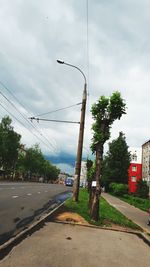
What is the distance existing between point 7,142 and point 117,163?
2654 centimetres

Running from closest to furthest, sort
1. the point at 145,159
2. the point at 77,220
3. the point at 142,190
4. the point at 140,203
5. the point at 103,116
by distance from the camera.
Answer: the point at 77,220
the point at 103,116
the point at 140,203
the point at 142,190
the point at 145,159

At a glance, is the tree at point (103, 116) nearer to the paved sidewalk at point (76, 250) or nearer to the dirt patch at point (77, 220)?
the dirt patch at point (77, 220)

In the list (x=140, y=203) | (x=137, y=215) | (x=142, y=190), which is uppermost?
(x=142, y=190)

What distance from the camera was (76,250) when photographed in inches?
274

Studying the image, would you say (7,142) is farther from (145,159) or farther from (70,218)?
(70,218)

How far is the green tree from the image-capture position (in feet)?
235

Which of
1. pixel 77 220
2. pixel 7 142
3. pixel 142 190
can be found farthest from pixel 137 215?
pixel 7 142

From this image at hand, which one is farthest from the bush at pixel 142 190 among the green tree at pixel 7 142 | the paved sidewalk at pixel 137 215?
the paved sidewalk at pixel 137 215

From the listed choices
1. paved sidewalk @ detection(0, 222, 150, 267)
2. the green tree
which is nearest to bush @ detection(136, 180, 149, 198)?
the green tree

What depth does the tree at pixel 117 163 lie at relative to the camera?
64375mm

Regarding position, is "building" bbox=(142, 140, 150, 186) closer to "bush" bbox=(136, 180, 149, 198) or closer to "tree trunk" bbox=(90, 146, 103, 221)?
"bush" bbox=(136, 180, 149, 198)

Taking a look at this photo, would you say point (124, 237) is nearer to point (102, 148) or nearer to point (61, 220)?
point (61, 220)

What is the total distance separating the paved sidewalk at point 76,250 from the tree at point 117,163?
55.0m

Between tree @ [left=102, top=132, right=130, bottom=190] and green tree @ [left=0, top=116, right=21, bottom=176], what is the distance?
23.0 meters
